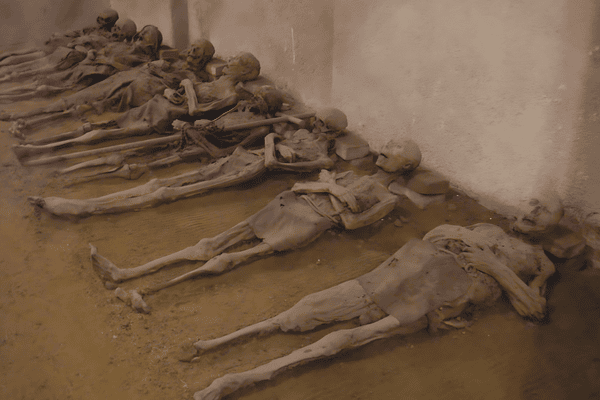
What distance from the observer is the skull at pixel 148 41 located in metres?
7.37

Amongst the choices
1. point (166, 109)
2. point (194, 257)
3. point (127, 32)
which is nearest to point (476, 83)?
point (194, 257)

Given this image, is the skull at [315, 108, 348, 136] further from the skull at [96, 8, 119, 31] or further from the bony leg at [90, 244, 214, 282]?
the skull at [96, 8, 119, 31]

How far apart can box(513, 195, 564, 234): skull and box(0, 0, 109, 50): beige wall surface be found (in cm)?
1168

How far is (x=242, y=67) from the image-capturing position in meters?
5.95

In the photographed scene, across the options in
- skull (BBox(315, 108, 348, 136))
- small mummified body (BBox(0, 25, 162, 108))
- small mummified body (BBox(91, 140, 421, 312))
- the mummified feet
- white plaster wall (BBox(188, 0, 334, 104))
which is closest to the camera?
the mummified feet

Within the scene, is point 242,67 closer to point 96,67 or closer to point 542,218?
point 96,67

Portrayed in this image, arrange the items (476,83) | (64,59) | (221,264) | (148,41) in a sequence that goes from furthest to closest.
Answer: (64,59) < (148,41) < (476,83) < (221,264)

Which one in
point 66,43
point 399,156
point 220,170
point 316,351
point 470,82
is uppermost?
point 470,82

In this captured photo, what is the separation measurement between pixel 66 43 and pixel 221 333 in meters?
8.11

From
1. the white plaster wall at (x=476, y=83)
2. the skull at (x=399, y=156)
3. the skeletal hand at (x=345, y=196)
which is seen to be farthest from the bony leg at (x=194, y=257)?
the white plaster wall at (x=476, y=83)

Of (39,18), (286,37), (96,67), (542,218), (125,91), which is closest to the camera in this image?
(542,218)

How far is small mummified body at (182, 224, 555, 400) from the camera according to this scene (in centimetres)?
283

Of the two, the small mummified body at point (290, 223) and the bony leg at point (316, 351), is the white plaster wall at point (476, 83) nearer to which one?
the small mummified body at point (290, 223)

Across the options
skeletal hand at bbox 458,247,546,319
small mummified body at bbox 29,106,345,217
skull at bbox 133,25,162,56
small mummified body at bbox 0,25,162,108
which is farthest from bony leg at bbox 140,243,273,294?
skull at bbox 133,25,162,56
